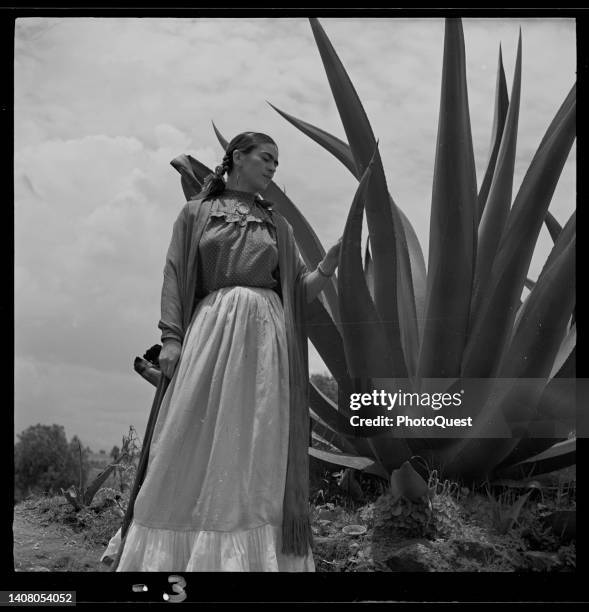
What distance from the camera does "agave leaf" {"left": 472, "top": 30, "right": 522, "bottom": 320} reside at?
336cm

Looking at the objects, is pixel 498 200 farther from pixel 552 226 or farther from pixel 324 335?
pixel 324 335

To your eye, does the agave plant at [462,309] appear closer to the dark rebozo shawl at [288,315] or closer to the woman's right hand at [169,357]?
the dark rebozo shawl at [288,315]

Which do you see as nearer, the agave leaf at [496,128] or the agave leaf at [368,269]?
the agave leaf at [496,128]

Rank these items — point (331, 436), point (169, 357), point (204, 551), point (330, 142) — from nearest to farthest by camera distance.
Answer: point (204, 551)
point (169, 357)
point (330, 142)
point (331, 436)

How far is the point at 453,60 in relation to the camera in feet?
10.7

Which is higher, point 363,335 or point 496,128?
point 496,128

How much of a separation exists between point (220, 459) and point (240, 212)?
2.54 feet

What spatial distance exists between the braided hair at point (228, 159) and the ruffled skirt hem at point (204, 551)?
3.48ft

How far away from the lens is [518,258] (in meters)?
3.28

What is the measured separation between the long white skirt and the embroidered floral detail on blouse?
0.83 ft

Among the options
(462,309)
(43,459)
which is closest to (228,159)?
(462,309)

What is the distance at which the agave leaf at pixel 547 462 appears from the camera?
3295 mm
